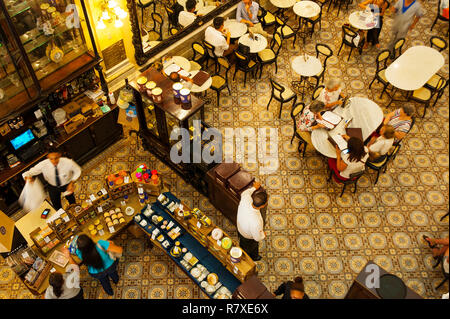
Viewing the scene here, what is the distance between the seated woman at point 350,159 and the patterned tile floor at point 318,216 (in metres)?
0.66

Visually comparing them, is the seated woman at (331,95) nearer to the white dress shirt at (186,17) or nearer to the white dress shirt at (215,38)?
the white dress shirt at (215,38)

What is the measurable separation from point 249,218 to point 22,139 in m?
4.22

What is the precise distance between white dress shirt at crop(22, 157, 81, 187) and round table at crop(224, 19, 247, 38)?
476 cm

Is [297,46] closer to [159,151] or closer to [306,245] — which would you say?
[159,151]

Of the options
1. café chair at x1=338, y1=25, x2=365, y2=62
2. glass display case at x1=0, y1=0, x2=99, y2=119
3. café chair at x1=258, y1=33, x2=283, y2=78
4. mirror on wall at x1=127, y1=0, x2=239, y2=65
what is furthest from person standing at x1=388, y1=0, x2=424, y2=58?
glass display case at x1=0, y1=0, x2=99, y2=119

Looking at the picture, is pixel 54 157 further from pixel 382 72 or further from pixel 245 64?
pixel 382 72

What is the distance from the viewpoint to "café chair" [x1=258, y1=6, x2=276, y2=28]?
35.1 feet

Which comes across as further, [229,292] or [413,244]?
[413,244]

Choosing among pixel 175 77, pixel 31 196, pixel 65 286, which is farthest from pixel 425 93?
pixel 31 196

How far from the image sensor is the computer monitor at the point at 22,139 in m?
7.70

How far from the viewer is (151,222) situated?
24.4 ft

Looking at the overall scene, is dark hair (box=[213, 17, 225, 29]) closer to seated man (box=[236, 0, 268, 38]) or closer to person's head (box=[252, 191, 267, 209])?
seated man (box=[236, 0, 268, 38])
